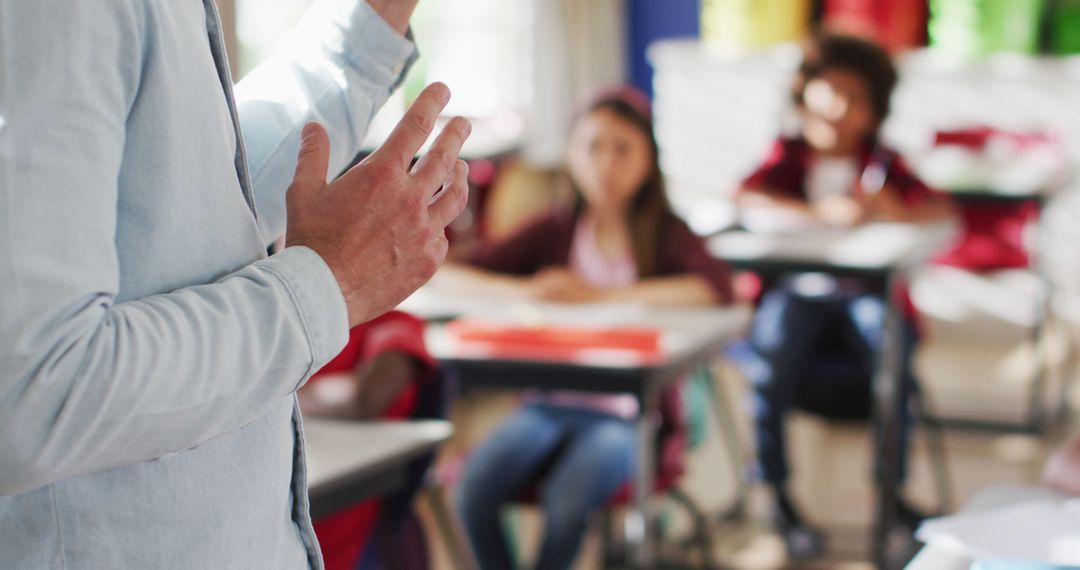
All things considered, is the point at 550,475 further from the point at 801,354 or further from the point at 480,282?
the point at 801,354

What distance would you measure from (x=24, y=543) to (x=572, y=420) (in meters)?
2.03

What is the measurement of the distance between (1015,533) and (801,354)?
7.83 feet

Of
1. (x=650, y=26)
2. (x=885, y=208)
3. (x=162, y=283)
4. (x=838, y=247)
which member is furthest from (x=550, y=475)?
(x=650, y=26)

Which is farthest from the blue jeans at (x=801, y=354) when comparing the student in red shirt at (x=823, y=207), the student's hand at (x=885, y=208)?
the student's hand at (x=885, y=208)

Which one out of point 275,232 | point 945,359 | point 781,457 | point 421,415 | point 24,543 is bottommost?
point 945,359

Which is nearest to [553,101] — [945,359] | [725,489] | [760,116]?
[760,116]

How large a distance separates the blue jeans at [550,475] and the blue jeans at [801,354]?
0.87 m

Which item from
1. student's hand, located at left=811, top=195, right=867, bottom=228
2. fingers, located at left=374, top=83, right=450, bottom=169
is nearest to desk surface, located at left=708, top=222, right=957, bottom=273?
student's hand, located at left=811, top=195, right=867, bottom=228

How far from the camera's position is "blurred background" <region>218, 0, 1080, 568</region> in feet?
13.5

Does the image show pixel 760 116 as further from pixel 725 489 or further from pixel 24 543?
pixel 24 543

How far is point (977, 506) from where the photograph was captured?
112cm

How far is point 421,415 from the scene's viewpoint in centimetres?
217

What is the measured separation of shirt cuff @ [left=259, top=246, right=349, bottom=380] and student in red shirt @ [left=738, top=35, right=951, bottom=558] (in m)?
2.61

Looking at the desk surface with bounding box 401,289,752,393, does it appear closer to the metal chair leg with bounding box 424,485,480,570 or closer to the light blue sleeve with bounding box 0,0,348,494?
the metal chair leg with bounding box 424,485,480,570
